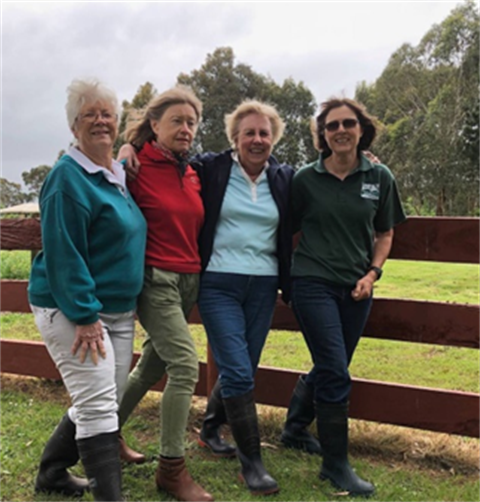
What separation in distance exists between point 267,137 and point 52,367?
8.05 feet

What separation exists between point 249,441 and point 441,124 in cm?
3435

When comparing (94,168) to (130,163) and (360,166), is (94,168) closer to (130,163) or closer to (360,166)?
(130,163)

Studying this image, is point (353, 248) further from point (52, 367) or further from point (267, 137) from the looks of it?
point (52, 367)

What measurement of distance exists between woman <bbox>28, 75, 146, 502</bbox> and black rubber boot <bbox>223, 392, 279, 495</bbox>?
61 centimetres

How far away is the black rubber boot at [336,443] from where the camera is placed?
312cm

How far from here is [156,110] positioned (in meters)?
3.08

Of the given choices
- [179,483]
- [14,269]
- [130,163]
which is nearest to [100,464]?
[179,483]

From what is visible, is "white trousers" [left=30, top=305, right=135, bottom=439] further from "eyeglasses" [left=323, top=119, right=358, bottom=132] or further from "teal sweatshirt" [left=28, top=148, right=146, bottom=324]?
"eyeglasses" [left=323, top=119, right=358, bottom=132]

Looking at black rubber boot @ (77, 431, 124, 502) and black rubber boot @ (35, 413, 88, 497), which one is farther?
black rubber boot @ (35, 413, 88, 497)

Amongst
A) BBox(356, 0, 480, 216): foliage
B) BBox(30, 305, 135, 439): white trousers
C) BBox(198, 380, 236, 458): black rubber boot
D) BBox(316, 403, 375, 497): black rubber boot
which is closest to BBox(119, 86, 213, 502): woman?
BBox(30, 305, 135, 439): white trousers

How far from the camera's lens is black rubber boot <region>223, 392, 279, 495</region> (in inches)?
119

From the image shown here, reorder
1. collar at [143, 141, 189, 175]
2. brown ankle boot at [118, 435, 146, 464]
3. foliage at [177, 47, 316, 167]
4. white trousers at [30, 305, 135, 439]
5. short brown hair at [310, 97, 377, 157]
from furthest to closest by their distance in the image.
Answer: foliage at [177, 47, 316, 167] < brown ankle boot at [118, 435, 146, 464] < short brown hair at [310, 97, 377, 157] < collar at [143, 141, 189, 175] < white trousers at [30, 305, 135, 439]

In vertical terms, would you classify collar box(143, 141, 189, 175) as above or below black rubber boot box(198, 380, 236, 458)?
above

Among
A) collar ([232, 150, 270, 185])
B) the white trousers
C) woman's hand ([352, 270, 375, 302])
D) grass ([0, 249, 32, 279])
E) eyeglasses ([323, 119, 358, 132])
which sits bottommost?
grass ([0, 249, 32, 279])
